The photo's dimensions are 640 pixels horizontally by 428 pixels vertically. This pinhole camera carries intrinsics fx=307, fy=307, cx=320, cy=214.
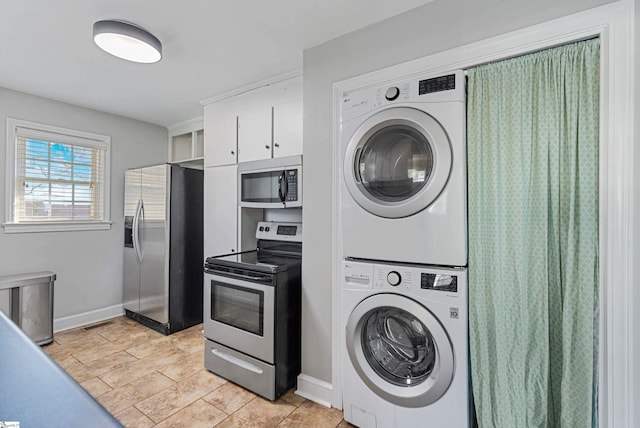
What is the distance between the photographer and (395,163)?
67.2 inches

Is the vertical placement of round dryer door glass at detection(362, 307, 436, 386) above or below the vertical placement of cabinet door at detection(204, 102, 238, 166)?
below

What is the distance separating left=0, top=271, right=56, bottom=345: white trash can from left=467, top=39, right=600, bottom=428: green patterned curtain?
367cm

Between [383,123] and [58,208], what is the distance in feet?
11.6

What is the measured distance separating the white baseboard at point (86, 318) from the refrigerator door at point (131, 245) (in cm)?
14

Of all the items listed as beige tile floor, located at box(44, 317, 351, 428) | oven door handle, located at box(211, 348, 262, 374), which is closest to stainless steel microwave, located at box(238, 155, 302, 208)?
oven door handle, located at box(211, 348, 262, 374)

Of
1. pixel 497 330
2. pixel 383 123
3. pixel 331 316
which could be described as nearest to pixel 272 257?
pixel 331 316

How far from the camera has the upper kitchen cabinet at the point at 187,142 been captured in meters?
3.82

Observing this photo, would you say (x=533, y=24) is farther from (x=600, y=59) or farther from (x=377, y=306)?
(x=377, y=306)

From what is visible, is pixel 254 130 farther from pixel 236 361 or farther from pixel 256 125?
pixel 236 361

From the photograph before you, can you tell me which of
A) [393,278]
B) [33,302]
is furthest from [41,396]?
[33,302]

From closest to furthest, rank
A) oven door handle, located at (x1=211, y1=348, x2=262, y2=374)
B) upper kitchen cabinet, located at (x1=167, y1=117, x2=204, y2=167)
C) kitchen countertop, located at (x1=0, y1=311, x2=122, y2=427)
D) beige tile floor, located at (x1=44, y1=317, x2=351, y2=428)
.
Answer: kitchen countertop, located at (x1=0, y1=311, x2=122, y2=427)
beige tile floor, located at (x1=44, y1=317, x2=351, y2=428)
oven door handle, located at (x1=211, y1=348, x2=262, y2=374)
upper kitchen cabinet, located at (x1=167, y1=117, x2=204, y2=167)

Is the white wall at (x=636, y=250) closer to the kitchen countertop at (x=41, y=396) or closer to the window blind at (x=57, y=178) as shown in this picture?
the kitchen countertop at (x=41, y=396)

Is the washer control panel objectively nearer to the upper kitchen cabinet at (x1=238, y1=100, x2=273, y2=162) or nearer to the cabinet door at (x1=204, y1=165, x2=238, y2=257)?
the upper kitchen cabinet at (x1=238, y1=100, x2=273, y2=162)

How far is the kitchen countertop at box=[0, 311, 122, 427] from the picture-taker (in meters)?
0.49
